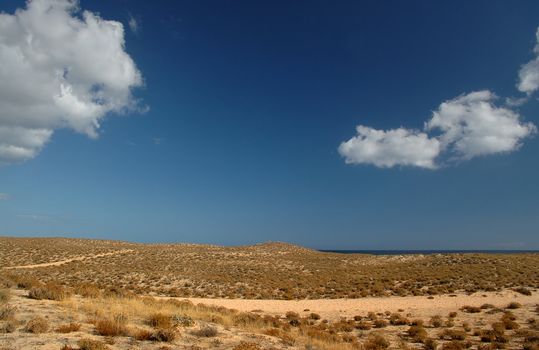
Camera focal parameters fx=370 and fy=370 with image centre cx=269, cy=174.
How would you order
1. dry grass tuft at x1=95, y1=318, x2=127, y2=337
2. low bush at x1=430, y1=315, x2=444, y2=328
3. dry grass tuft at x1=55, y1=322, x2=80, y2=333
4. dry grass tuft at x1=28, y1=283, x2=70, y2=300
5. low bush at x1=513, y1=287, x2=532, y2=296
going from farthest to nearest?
low bush at x1=513, y1=287, x2=532, y2=296 → low bush at x1=430, y1=315, x2=444, y2=328 → dry grass tuft at x1=28, y1=283, x2=70, y2=300 → dry grass tuft at x1=95, y1=318, x2=127, y2=337 → dry grass tuft at x1=55, y1=322, x2=80, y2=333

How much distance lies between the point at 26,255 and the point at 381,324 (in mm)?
54623

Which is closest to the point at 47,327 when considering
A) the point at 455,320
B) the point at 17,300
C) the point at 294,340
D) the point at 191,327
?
the point at 191,327

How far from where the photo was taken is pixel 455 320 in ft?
69.3

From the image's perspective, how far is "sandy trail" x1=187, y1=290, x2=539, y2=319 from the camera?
25228 millimetres

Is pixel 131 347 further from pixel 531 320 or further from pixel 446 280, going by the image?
pixel 446 280

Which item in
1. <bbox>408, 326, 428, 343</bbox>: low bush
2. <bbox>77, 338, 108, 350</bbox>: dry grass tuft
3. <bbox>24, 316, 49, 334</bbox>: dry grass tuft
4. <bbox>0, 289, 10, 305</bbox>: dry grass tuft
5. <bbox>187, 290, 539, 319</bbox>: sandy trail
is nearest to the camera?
<bbox>77, 338, 108, 350</bbox>: dry grass tuft

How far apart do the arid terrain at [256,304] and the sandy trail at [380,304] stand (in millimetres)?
74

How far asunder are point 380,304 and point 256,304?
944 centimetres

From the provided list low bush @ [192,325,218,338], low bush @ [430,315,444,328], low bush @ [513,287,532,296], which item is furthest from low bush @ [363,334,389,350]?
low bush @ [513,287,532,296]

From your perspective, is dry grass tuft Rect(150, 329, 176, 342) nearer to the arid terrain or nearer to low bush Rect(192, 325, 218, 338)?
the arid terrain

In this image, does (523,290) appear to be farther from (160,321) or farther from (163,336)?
(163,336)

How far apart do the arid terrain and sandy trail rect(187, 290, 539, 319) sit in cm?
7

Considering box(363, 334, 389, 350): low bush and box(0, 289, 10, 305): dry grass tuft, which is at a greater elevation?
box(0, 289, 10, 305): dry grass tuft

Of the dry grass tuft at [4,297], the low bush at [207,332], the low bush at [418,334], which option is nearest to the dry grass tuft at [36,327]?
the dry grass tuft at [4,297]
